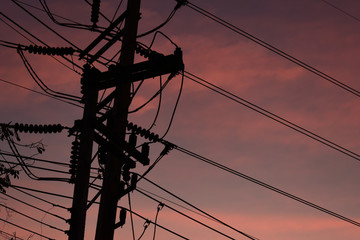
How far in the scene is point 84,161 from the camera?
1103 centimetres

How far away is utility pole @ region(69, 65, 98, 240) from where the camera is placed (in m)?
10.8

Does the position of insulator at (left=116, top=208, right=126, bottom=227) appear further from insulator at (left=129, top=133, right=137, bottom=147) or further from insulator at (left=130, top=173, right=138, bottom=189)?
insulator at (left=129, top=133, right=137, bottom=147)

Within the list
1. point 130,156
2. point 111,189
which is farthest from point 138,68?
point 111,189

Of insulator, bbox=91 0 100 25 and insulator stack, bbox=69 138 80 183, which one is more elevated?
insulator, bbox=91 0 100 25

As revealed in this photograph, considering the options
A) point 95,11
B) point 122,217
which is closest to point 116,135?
point 122,217

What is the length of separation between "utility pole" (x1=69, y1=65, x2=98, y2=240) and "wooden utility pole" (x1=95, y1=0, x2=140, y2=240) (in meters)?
0.58

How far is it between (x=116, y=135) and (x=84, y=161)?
99 centimetres

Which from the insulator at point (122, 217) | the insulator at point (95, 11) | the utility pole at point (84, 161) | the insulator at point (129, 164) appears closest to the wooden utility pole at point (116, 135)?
the insulator at point (129, 164)

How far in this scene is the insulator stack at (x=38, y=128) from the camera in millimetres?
11203

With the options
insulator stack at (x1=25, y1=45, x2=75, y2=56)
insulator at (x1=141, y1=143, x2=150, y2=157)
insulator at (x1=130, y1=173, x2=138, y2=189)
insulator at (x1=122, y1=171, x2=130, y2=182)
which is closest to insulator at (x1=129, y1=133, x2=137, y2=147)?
insulator at (x1=141, y1=143, x2=150, y2=157)

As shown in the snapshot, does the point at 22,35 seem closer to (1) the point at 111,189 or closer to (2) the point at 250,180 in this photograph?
(1) the point at 111,189

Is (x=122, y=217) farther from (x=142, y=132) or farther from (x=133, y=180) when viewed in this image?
(x=142, y=132)

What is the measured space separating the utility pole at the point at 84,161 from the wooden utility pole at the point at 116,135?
1.90 ft

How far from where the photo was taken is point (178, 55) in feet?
34.7
